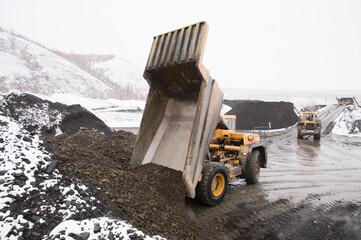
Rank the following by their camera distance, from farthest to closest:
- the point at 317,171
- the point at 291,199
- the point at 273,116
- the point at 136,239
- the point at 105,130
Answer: the point at 273,116 < the point at 105,130 < the point at 317,171 < the point at 291,199 < the point at 136,239

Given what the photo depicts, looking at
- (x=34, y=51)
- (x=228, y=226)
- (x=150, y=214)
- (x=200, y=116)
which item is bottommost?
(x=228, y=226)

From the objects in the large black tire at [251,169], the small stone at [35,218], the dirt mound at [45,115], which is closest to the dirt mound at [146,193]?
the small stone at [35,218]

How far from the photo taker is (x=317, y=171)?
8.12 metres

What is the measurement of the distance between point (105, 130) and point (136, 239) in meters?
9.29

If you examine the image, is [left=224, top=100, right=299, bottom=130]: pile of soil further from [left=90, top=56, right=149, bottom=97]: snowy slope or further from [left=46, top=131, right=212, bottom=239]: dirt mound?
[left=90, top=56, right=149, bottom=97]: snowy slope

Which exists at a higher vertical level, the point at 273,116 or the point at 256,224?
the point at 273,116

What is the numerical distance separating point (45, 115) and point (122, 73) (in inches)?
Result: 2155

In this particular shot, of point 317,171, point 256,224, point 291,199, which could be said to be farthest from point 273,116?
point 256,224

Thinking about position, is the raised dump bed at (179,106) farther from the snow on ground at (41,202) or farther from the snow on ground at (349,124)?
the snow on ground at (349,124)

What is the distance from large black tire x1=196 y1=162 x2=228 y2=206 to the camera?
4.27 m

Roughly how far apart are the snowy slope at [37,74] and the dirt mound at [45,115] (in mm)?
26026

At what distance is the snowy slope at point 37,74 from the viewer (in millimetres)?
33841

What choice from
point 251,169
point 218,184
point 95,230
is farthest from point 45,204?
point 251,169

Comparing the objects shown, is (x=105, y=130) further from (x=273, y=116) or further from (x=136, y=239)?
→ (x=273, y=116)
